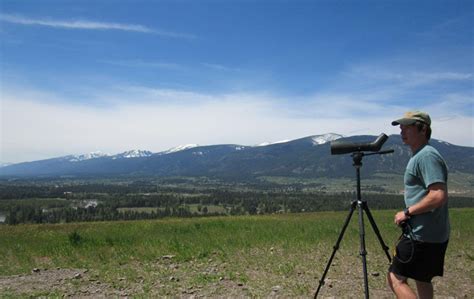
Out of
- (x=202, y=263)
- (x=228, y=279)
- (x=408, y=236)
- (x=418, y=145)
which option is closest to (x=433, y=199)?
(x=408, y=236)

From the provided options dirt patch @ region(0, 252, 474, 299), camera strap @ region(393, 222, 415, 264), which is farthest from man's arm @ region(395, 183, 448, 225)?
dirt patch @ region(0, 252, 474, 299)

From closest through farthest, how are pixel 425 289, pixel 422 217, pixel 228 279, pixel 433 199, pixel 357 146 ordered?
pixel 433 199 < pixel 422 217 < pixel 425 289 < pixel 357 146 < pixel 228 279

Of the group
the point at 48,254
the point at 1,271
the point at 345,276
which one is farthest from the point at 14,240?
the point at 345,276

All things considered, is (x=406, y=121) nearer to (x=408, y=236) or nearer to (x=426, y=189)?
(x=426, y=189)

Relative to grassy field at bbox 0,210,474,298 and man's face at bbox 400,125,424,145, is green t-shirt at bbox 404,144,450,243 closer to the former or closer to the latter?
man's face at bbox 400,125,424,145

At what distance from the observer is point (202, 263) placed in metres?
8.95

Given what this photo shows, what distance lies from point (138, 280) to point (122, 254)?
260 centimetres

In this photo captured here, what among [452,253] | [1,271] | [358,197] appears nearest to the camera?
[358,197]

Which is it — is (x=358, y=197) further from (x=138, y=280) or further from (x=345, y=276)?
(x=138, y=280)

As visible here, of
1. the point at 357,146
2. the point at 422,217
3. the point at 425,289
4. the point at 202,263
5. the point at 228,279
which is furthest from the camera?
the point at 202,263

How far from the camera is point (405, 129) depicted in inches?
179

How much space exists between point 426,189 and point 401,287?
3.73 feet

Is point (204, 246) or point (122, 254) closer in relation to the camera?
point (122, 254)

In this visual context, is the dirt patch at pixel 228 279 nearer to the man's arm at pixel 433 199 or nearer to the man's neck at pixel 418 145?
the man's arm at pixel 433 199
